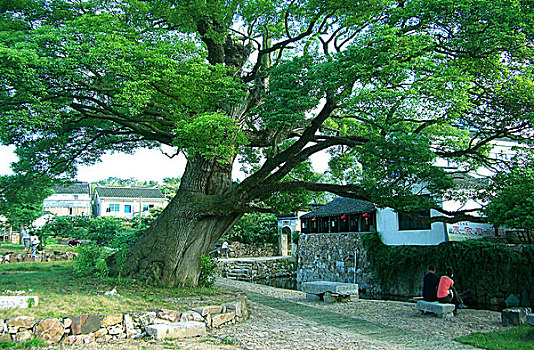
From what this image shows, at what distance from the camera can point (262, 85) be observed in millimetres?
12500

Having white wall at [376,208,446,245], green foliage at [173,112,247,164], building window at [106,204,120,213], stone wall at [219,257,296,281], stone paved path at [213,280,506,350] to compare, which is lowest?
stone wall at [219,257,296,281]

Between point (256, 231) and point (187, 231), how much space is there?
23989mm

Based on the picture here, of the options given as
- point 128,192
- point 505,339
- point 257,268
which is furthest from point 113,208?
point 505,339

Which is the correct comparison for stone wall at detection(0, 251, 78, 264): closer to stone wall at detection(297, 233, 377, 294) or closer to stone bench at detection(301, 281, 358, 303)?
stone bench at detection(301, 281, 358, 303)

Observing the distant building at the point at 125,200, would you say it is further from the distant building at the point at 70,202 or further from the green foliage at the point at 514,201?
the green foliage at the point at 514,201

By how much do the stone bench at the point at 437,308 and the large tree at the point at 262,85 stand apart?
2046mm

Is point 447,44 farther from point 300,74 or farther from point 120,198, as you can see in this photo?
point 120,198

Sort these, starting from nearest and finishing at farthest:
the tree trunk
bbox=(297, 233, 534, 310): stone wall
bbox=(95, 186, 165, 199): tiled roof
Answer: the tree trunk → bbox=(297, 233, 534, 310): stone wall → bbox=(95, 186, 165, 199): tiled roof

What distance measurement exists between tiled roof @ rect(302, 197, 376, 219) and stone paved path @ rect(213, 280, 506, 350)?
9.30 metres

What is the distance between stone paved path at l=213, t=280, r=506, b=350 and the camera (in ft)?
22.8

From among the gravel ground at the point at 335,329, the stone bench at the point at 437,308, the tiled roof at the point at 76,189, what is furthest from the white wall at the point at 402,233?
the tiled roof at the point at 76,189

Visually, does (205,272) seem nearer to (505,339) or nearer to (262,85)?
(262,85)

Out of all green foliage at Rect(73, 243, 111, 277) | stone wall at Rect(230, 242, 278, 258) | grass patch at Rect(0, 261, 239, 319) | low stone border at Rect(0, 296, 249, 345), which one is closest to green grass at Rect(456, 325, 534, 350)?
low stone border at Rect(0, 296, 249, 345)

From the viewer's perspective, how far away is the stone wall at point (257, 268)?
87.0 ft
